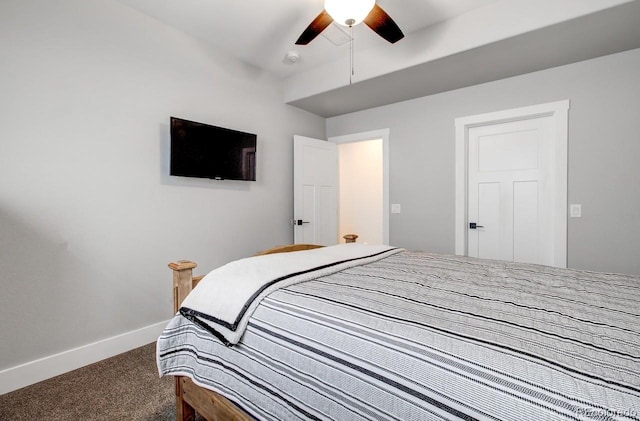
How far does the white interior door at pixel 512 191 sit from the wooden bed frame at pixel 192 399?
2.90m

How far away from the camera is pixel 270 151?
3502mm

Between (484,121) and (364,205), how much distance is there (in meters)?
2.51

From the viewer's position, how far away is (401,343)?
0.79 m

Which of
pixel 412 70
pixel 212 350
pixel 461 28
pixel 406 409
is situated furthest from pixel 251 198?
pixel 406 409

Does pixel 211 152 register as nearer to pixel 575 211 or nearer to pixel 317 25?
pixel 317 25

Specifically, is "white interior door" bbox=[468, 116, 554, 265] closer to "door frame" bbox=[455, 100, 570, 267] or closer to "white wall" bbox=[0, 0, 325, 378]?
"door frame" bbox=[455, 100, 570, 267]

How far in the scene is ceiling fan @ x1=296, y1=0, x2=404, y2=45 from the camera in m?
1.84

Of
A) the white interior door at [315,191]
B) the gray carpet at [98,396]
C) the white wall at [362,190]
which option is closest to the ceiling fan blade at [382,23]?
the white interior door at [315,191]

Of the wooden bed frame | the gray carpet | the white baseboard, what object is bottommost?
the gray carpet

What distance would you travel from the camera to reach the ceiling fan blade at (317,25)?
1.99 m

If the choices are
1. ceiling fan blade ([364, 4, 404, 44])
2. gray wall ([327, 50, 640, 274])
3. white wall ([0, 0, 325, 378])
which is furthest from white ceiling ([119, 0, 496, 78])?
gray wall ([327, 50, 640, 274])

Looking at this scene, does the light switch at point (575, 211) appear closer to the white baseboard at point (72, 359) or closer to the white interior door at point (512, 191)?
the white interior door at point (512, 191)

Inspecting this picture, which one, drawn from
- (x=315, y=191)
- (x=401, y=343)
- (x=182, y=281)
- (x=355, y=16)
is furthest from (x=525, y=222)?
(x=182, y=281)

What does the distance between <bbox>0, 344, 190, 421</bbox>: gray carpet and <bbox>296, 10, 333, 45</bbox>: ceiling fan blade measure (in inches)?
98.9
